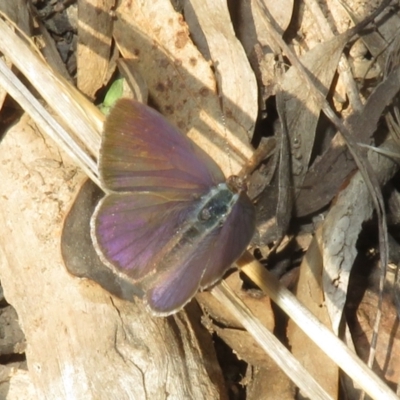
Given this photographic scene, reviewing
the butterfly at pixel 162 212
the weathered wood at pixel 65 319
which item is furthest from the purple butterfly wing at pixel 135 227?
the weathered wood at pixel 65 319

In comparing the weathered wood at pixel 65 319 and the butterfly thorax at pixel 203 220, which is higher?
the butterfly thorax at pixel 203 220

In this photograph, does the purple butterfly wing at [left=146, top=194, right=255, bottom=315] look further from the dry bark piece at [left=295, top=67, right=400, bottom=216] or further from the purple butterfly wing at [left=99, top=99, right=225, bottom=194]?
the dry bark piece at [left=295, top=67, right=400, bottom=216]

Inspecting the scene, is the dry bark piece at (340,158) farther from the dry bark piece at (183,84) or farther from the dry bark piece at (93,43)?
the dry bark piece at (93,43)

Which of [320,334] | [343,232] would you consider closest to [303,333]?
[320,334]

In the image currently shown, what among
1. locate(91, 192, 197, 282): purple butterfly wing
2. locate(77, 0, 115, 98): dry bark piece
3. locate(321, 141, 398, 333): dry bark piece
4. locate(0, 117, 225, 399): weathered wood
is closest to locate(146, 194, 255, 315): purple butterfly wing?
locate(91, 192, 197, 282): purple butterfly wing

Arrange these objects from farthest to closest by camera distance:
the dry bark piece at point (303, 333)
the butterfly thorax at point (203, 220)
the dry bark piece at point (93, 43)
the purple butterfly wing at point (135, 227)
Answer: the dry bark piece at point (93, 43), the dry bark piece at point (303, 333), the butterfly thorax at point (203, 220), the purple butterfly wing at point (135, 227)

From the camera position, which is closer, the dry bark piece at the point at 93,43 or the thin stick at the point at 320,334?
the thin stick at the point at 320,334

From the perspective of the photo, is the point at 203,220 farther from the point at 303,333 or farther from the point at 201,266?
the point at 303,333
